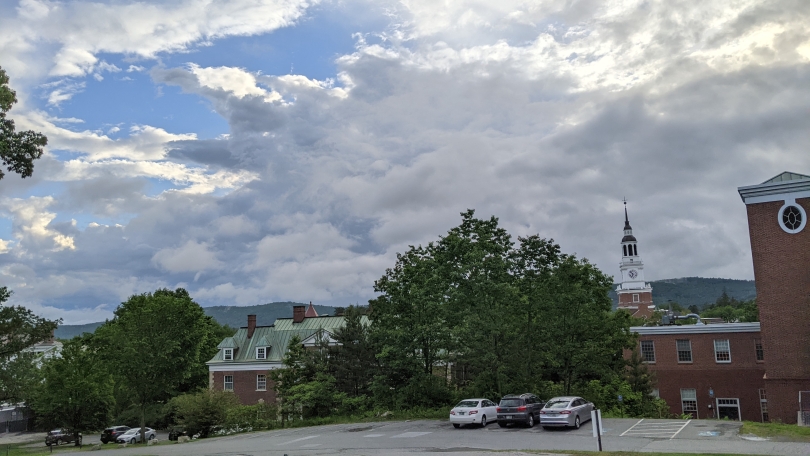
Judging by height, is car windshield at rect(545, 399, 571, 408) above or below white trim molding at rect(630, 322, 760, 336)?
below

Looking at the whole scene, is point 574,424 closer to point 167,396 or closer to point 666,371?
point 666,371

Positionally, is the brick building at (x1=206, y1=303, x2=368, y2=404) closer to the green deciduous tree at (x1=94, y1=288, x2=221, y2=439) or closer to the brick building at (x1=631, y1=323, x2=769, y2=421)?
the green deciduous tree at (x1=94, y1=288, x2=221, y2=439)

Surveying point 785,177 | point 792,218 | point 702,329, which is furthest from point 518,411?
point 702,329

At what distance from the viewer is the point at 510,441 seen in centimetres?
2431

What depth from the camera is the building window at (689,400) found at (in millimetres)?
51875

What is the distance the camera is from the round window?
3806 cm

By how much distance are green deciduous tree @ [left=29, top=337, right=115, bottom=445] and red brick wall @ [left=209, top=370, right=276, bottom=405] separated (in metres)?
19.9

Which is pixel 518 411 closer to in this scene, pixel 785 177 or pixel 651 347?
pixel 785 177


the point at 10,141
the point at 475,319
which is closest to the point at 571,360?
the point at 475,319

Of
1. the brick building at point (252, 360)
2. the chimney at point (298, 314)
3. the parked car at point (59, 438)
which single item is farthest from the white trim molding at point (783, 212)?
the parked car at point (59, 438)

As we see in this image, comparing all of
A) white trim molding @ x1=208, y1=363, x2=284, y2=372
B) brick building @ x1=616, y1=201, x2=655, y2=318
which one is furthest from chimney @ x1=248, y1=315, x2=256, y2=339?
brick building @ x1=616, y1=201, x2=655, y2=318

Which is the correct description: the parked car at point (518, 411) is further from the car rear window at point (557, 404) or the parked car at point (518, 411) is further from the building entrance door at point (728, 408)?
the building entrance door at point (728, 408)

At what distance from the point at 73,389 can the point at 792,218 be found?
1992 inches

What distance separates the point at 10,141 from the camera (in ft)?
73.9
